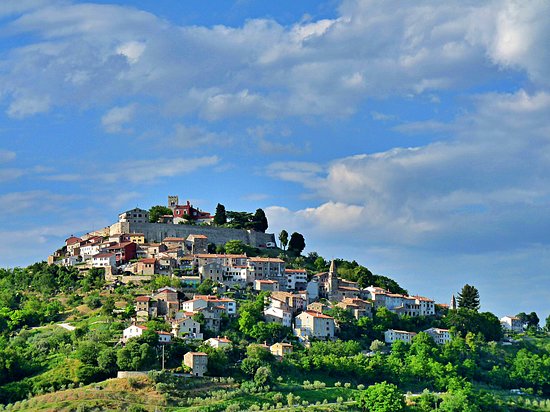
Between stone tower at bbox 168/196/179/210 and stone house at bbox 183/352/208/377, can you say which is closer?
stone house at bbox 183/352/208/377

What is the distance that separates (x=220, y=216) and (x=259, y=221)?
4.61 metres

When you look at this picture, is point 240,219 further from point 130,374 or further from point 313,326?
point 130,374

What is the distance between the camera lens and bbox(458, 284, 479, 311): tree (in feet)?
352

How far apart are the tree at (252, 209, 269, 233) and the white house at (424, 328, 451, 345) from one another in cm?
2765

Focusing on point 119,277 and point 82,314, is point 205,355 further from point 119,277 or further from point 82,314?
point 119,277

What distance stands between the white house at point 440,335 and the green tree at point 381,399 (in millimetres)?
20949

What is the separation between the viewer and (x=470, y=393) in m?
77.8

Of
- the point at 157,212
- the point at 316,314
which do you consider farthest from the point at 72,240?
the point at 316,314

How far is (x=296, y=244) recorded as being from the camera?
378 feet

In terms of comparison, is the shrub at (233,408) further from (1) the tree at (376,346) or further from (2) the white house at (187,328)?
(1) the tree at (376,346)

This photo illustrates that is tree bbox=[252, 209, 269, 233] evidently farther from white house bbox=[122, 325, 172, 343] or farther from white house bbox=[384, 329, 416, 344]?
white house bbox=[122, 325, 172, 343]

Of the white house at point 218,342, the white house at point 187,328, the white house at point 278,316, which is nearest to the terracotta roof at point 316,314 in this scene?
the white house at point 278,316

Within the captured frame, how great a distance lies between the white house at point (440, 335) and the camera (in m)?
93.9

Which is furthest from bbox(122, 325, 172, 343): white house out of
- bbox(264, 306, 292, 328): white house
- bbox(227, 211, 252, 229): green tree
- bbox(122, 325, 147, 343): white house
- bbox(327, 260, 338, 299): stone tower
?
bbox(227, 211, 252, 229): green tree
